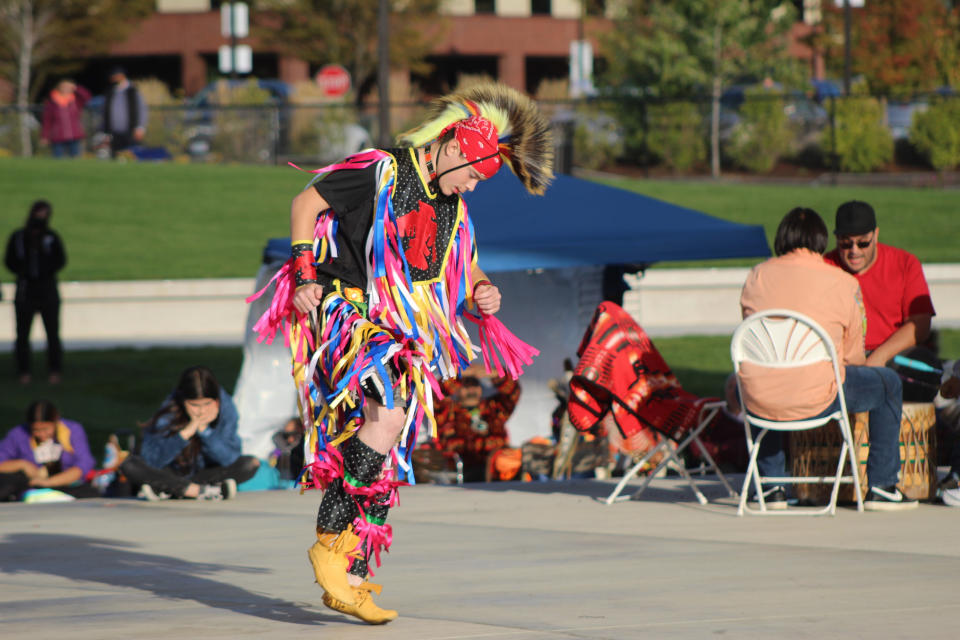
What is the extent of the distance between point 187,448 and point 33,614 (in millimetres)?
3404

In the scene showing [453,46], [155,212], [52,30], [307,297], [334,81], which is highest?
[453,46]

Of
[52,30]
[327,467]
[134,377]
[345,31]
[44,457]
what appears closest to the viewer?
[327,467]

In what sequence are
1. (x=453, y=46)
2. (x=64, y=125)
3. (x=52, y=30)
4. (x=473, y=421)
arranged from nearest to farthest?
1. (x=473, y=421)
2. (x=64, y=125)
3. (x=52, y=30)
4. (x=453, y=46)

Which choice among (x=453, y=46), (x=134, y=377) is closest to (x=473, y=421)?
(x=134, y=377)

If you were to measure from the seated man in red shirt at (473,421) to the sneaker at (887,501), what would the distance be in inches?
120

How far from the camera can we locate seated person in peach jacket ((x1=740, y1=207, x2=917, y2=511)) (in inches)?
249

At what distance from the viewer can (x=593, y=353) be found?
7.06 metres

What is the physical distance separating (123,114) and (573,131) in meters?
8.14

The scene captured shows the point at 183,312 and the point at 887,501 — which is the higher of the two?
the point at 183,312

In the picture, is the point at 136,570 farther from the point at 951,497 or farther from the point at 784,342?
the point at 951,497

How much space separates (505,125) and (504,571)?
5.30ft

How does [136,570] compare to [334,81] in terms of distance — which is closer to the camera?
[136,570]

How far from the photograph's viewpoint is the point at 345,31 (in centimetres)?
3988

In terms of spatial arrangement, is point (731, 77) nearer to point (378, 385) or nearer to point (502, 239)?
point (502, 239)
